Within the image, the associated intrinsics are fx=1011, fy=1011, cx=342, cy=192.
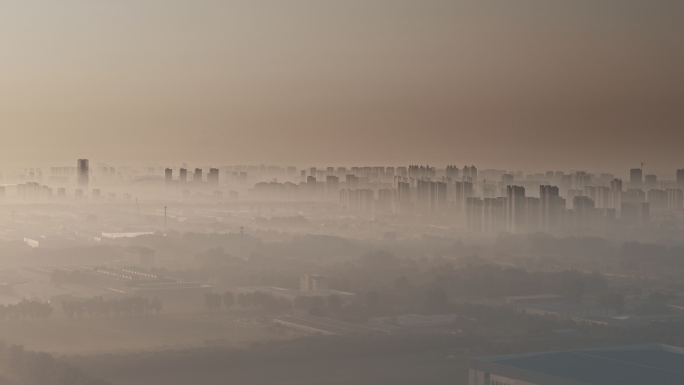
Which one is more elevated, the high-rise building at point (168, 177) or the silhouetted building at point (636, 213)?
the high-rise building at point (168, 177)

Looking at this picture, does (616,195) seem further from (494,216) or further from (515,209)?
(494,216)

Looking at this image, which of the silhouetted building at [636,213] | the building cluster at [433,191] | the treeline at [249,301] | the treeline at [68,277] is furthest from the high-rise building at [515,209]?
the treeline at [68,277]

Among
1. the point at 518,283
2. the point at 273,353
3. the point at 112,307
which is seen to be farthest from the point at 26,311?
the point at 518,283

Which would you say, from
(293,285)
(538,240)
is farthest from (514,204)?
(293,285)

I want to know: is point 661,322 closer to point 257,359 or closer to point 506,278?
point 506,278

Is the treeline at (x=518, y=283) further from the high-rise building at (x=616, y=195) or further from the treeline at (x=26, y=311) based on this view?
the high-rise building at (x=616, y=195)
